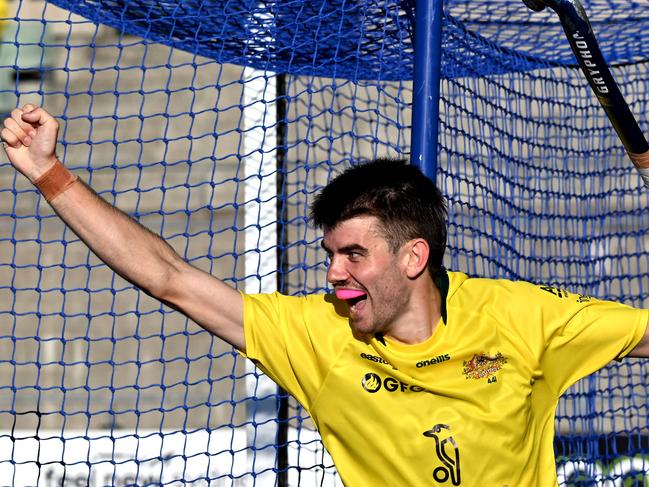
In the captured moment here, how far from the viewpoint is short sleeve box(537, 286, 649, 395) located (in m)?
2.28

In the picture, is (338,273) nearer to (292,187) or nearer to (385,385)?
(385,385)

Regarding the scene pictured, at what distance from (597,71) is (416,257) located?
0.76 m

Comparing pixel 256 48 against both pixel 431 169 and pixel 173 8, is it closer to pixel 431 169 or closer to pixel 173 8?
pixel 173 8

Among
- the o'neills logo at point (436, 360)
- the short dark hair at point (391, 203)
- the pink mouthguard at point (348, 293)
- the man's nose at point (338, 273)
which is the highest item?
the short dark hair at point (391, 203)

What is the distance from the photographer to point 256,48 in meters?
3.62

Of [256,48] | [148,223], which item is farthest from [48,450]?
[148,223]

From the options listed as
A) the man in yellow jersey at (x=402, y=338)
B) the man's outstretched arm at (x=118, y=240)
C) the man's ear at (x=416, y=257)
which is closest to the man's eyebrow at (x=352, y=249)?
the man in yellow jersey at (x=402, y=338)

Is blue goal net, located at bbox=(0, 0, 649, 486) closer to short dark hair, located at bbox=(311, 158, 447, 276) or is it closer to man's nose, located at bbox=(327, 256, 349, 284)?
short dark hair, located at bbox=(311, 158, 447, 276)

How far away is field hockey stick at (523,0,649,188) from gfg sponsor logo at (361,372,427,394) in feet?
3.09

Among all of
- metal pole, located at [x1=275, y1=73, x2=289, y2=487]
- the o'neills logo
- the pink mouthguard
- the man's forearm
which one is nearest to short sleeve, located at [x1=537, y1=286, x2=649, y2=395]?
the o'neills logo

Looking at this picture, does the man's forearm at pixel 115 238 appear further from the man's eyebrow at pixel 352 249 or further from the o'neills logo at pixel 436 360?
the o'neills logo at pixel 436 360

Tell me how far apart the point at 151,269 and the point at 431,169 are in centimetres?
100

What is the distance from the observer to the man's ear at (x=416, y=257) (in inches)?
88.7

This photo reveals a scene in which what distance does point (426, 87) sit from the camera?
2871mm
